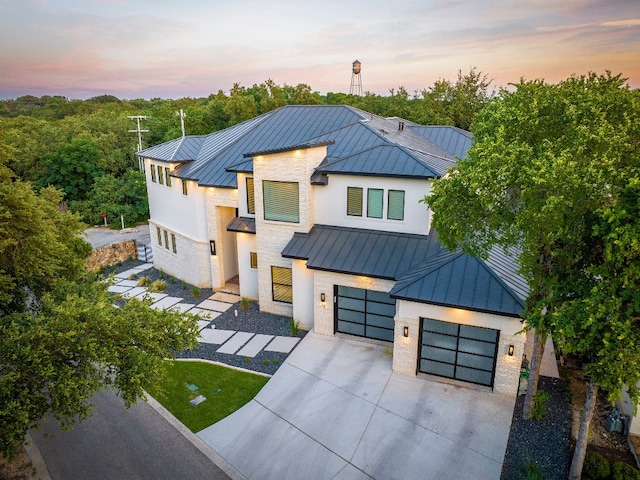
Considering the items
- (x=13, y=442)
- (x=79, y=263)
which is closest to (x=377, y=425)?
(x=13, y=442)

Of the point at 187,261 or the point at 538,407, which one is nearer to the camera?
the point at 538,407

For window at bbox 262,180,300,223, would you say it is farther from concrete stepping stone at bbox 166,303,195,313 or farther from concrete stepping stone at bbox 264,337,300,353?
concrete stepping stone at bbox 166,303,195,313

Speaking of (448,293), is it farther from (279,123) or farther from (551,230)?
(279,123)

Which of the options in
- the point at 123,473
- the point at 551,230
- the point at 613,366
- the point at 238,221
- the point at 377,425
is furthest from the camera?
the point at 238,221

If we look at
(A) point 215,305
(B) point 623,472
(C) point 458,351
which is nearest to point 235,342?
(A) point 215,305

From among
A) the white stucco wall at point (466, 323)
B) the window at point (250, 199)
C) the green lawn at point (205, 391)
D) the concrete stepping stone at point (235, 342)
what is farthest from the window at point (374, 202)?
the green lawn at point (205, 391)

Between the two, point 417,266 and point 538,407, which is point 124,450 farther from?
point 538,407
